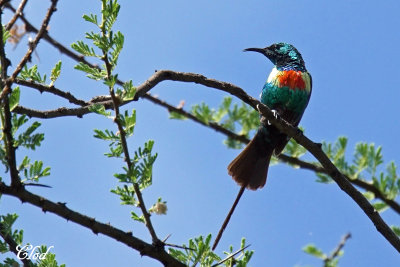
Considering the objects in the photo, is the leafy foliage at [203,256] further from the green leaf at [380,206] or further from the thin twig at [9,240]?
the green leaf at [380,206]

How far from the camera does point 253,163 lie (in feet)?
16.4

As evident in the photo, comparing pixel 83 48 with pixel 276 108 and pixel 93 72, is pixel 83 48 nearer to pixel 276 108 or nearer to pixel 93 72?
pixel 93 72

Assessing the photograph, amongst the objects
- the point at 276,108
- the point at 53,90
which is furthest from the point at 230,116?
the point at 53,90

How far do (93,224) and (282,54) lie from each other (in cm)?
394

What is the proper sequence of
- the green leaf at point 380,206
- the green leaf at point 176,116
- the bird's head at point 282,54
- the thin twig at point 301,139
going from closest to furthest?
the thin twig at point 301,139 < the green leaf at point 380,206 < the green leaf at point 176,116 < the bird's head at point 282,54

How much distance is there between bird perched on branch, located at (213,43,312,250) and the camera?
492 centimetres

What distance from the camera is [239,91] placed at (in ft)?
10.0

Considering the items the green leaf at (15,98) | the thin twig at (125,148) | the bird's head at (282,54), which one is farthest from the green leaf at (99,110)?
the bird's head at (282,54)

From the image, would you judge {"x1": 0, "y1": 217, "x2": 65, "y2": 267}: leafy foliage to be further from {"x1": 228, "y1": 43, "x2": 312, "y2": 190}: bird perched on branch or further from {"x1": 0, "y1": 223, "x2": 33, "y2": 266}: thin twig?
{"x1": 228, "y1": 43, "x2": 312, "y2": 190}: bird perched on branch

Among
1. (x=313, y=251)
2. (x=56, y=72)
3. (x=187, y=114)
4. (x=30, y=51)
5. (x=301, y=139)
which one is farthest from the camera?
(x=187, y=114)

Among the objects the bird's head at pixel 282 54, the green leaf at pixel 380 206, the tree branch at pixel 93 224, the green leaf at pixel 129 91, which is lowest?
the tree branch at pixel 93 224

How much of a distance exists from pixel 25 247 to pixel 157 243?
1.75 feet

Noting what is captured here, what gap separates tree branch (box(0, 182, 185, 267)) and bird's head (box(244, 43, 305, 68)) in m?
3.57

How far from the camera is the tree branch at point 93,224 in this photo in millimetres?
2287
